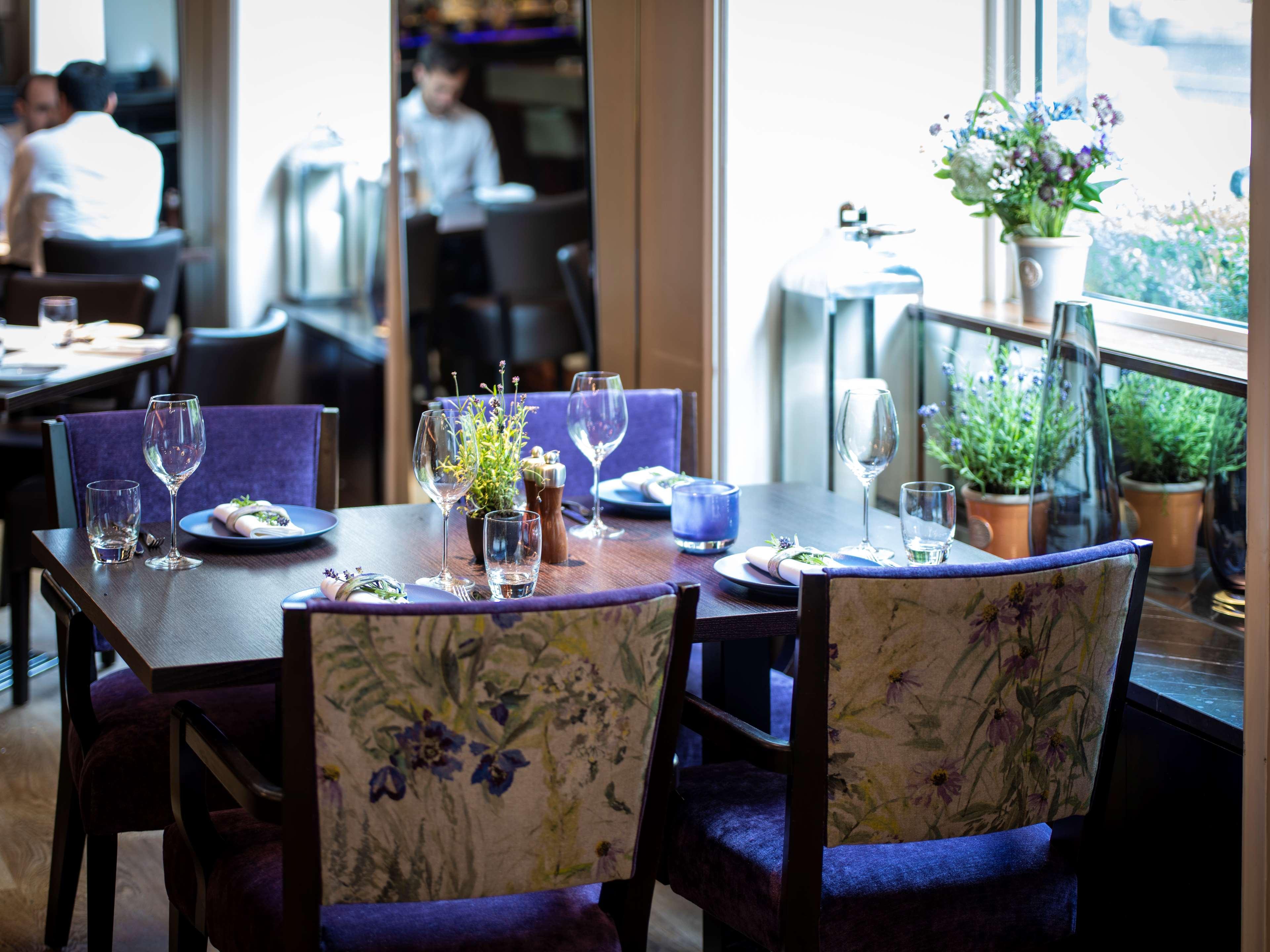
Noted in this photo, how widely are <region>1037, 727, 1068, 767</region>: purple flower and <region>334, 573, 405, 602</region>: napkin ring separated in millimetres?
771

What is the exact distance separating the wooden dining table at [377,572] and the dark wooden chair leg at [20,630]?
1055 millimetres

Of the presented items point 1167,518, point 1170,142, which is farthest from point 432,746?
point 1170,142

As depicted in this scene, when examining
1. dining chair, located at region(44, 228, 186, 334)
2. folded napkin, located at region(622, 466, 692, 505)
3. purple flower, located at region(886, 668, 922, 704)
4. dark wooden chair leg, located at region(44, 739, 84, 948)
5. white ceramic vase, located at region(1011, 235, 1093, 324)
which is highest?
dining chair, located at region(44, 228, 186, 334)

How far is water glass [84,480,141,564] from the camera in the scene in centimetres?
194

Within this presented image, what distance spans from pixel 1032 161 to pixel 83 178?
4222mm

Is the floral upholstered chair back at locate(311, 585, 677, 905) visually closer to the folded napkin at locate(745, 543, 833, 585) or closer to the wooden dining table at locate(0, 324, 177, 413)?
the folded napkin at locate(745, 543, 833, 585)

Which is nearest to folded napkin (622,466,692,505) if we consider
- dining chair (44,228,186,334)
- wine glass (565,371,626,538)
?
wine glass (565,371,626,538)

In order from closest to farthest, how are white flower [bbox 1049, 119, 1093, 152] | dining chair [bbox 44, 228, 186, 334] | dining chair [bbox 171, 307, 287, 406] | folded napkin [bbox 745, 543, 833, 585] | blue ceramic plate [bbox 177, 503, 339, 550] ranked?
folded napkin [bbox 745, 543, 833, 585] < blue ceramic plate [bbox 177, 503, 339, 550] < white flower [bbox 1049, 119, 1093, 152] < dining chair [bbox 171, 307, 287, 406] < dining chair [bbox 44, 228, 186, 334]

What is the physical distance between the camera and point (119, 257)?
16.2 feet

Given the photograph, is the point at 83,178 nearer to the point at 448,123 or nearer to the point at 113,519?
the point at 448,123

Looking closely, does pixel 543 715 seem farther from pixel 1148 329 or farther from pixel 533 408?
pixel 1148 329

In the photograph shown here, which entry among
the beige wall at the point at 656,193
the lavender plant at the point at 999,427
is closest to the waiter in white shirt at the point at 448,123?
the beige wall at the point at 656,193

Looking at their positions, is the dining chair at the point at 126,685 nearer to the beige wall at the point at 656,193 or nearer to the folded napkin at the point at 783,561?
the folded napkin at the point at 783,561

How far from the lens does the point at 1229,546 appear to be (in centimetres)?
233
